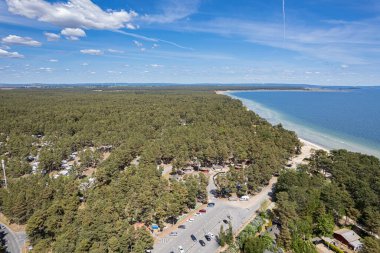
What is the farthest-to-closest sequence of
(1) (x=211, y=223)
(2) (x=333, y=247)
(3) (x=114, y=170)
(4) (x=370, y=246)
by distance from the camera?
1. (3) (x=114, y=170)
2. (1) (x=211, y=223)
3. (2) (x=333, y=247)
4. (4) (x=370, y=246)

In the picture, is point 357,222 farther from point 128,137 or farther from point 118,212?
point 128,137

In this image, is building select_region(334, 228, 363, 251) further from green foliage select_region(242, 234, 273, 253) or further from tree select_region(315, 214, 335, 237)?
green foliage select_region(242, 234, 273, 253)

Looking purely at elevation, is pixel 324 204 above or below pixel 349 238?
above

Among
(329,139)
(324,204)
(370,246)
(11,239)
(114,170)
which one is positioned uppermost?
(370,246)

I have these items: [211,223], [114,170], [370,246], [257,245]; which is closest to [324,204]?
[370,246]

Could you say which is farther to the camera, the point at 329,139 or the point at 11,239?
the point at 329,139

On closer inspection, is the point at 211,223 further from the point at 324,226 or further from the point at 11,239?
the point at 11,239
